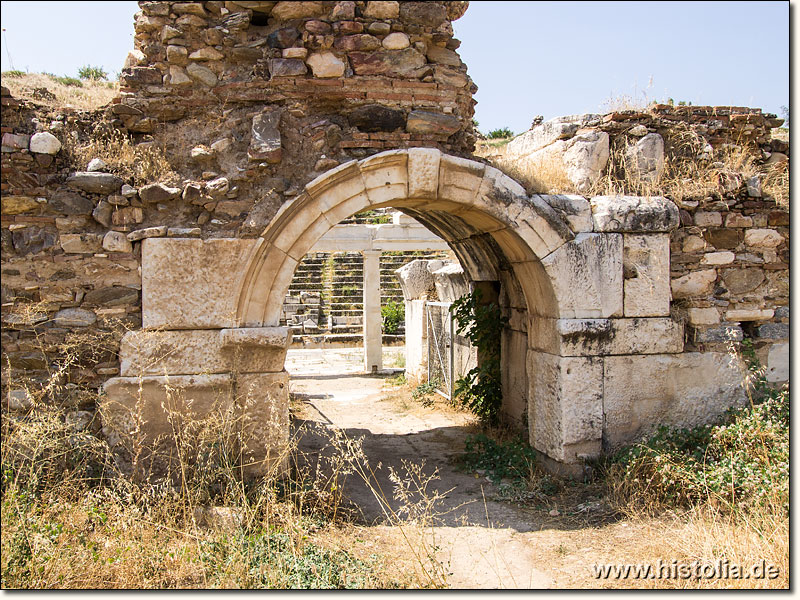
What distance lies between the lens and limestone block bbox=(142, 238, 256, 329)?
4.12 meters

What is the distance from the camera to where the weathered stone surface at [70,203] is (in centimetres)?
411

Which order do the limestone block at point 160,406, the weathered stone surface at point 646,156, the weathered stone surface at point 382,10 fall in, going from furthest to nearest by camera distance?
the weathered stone surface at point 646,156, the weathered stone surface at point 382,10, the limestone block at point 160,406

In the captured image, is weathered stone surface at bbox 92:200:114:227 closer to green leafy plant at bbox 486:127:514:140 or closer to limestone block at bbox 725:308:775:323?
limestone block at bbox 725:308:775:323

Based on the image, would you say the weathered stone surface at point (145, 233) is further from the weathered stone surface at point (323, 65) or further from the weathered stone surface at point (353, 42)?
the weathered stone surface at point (353, 42)

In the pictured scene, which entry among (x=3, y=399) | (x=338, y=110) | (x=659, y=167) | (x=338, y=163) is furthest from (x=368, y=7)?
(x=3, y=399)

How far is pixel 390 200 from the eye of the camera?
4719 mm

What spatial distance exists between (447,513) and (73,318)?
2892 mm

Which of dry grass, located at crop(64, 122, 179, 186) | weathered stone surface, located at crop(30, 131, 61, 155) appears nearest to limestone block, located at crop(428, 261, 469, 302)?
dry grass, located at crop(64, 122, 179, 186)

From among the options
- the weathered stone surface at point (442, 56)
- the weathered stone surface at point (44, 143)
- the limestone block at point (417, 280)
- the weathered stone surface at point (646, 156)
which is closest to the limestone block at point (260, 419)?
the weathered stone surface at point (44, 143)

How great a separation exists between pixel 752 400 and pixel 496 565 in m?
2.91

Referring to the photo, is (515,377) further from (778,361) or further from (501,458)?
(778,361)

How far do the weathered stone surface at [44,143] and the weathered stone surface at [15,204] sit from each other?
34 cm

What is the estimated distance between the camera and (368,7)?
4.54m

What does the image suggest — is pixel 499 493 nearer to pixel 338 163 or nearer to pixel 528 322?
pixel 528 322
